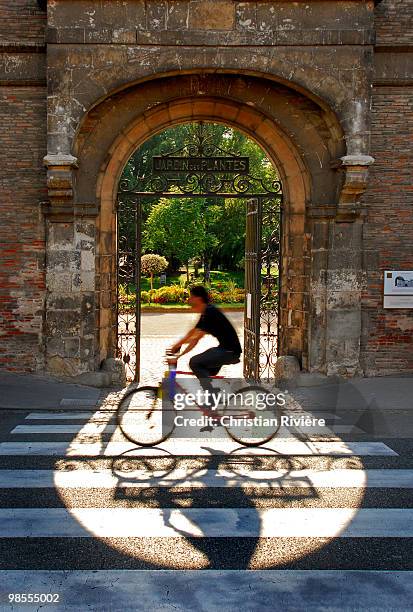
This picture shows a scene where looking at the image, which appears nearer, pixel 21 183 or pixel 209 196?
pixel 21 183

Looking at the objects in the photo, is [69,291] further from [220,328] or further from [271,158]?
[271,158]

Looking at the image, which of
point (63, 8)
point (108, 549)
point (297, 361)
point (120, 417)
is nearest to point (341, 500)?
point (108, 549)

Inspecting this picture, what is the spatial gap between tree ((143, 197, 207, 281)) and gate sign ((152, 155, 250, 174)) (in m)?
23.0

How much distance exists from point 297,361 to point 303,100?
4.54 m

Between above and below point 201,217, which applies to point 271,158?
below

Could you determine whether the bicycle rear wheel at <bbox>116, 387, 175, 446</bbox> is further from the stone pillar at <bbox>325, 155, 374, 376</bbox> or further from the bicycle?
the stone pillar at <bbox>325, 155, 374, 376</bbox>

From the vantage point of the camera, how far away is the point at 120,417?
787cm

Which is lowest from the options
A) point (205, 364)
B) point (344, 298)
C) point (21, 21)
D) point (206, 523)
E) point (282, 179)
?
point (206, 523)

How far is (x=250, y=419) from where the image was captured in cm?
771

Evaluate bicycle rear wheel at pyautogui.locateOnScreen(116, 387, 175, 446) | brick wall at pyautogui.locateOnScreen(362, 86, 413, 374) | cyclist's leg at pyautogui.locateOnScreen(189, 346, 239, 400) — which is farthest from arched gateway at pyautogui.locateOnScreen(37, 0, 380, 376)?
cyclist's leg at pyautogui.locateOnScreen(189, 346, 239, 400)

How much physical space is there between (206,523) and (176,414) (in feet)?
8.35

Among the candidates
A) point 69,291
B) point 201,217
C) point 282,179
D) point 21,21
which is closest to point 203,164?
point 282,179

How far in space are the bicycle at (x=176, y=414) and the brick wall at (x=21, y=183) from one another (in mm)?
4007

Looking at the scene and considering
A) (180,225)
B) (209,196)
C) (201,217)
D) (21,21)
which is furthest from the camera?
(201,217)
